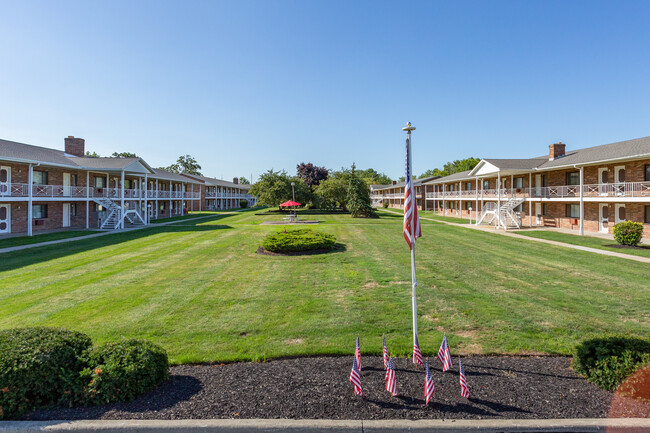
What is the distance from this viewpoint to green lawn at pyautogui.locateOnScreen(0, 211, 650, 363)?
6.23 meters

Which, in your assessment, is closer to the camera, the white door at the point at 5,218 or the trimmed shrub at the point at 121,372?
the trimmed shrub at the point at 121,372

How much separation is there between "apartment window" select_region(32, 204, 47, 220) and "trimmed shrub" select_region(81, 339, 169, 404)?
27.1 meters

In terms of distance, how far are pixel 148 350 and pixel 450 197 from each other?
145ft

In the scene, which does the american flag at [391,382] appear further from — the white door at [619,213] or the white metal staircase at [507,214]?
the white metal staircase at [507,214]

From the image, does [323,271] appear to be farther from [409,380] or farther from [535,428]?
[535,428]

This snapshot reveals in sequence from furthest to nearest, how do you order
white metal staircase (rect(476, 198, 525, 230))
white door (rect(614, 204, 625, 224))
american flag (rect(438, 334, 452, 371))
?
1. white metal staircase (rect(476, 198, 525, 230))
2. white door (rect(614, 204, 625, 224))
3. american flag (rect(438, 334, 452, 371))

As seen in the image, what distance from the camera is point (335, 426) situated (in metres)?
3.69

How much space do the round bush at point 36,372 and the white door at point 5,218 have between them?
2454 cm

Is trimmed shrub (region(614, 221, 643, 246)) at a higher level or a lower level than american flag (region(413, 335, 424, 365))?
higher

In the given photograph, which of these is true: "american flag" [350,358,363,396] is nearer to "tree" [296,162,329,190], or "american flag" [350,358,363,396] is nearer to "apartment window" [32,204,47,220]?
"apartment window" [32,204,47,220]

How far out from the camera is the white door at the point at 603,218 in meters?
24.5

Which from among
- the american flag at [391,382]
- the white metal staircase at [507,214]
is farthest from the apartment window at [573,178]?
the american flag at [391,382]

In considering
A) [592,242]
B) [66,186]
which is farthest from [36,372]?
[66,186]

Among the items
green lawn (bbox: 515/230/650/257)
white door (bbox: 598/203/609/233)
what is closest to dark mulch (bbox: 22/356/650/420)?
green lawn (bbox: 515/230/650/257)
